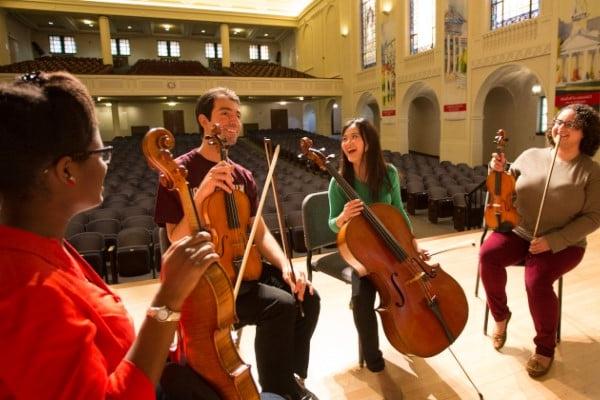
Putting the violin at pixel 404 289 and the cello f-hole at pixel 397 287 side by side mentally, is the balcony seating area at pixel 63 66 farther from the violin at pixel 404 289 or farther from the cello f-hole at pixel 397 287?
the cello f-hole at pixel 397 287

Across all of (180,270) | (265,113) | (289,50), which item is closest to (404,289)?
(180,270)

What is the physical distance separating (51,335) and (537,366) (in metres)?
2.39

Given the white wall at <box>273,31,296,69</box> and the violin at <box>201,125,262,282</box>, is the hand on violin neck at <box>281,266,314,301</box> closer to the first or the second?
the violin at <box>201,125,262,282</box>

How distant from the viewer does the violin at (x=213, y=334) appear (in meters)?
1.20

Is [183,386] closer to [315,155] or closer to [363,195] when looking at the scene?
[315,155]

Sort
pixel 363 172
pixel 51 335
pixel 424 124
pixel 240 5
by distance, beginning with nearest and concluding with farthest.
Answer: pixel 51 335
pixel 363 172
pixel 424 124
pixel 240 5

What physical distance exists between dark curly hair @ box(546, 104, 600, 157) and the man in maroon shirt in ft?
6.17

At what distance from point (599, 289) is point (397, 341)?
2.34 metres

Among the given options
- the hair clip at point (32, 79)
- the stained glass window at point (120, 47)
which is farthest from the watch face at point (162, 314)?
the stained glass window at point (120, 47)

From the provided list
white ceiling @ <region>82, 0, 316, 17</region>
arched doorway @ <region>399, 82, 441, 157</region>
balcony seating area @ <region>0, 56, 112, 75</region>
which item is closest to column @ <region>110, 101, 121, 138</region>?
balcony seating area @ <region>0, 56, 112, 75</region>

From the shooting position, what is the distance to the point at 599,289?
3.21 m

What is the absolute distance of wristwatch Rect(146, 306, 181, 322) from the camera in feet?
2.90

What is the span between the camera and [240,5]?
2047cm

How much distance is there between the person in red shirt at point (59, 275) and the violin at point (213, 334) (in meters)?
0.23
